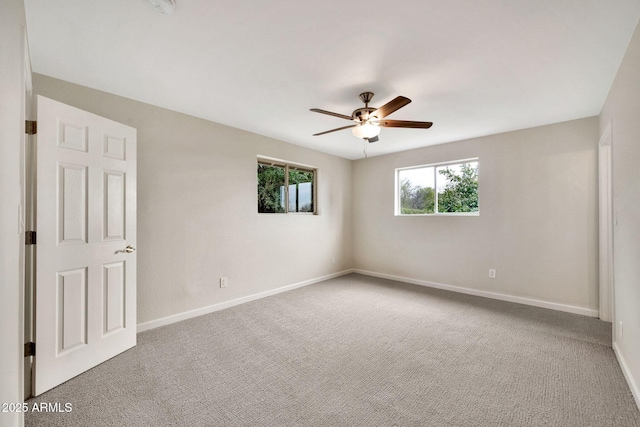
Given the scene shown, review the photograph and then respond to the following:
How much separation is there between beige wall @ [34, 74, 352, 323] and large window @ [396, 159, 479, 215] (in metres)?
2.01

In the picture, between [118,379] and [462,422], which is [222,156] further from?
[462,422]

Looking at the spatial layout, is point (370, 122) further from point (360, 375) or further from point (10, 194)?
point (10, 194)

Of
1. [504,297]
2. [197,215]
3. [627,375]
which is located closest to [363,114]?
[197,215]

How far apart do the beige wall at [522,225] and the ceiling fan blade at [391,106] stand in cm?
247

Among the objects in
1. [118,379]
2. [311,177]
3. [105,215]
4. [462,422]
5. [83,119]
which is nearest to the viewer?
[462,422]

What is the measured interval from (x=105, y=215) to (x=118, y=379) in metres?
1.33

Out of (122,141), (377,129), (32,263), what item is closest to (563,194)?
(377,129)

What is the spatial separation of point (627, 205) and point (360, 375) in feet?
7.82

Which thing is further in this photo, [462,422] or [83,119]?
[83,119]

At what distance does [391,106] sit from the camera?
2371mm

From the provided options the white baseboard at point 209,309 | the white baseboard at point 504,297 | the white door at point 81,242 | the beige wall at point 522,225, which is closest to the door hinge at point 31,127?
the white door at point 81,242

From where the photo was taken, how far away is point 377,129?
9.05 ft

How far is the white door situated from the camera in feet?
6.33

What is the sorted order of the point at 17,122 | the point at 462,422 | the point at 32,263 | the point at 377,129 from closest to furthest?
1. the point at 17,122
2. the point at 462,422
3. the point at 32,263
4. the point at 377,129
